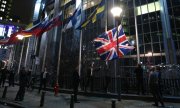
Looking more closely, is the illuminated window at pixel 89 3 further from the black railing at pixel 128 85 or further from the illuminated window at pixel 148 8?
the black railing at pixel 128 85

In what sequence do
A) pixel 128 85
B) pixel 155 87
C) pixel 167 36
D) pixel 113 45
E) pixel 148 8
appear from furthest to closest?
pixel 148 8 → pixel 167 36 → pixel 128 85 → pixel 113 45 → pixel 155 87

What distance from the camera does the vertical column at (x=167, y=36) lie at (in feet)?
58.9

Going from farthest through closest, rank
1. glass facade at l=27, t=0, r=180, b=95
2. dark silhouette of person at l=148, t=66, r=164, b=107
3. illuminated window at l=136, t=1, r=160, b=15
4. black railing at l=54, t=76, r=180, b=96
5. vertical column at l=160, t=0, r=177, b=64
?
1. illuminated window at l=136, t=1, r=160, b=15
2. glass facade at l=27, t=0, r=180, b=95
3. vertical column at l=160, t=0, r=177, b=64
4. black railing at l=54, t=76, r=180, b=96
5. dark silhouette of person at l=148, t=66, r=164, b=107

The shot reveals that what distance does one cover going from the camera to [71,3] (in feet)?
102

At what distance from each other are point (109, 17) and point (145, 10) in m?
4.80

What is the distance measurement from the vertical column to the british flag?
8049 mm

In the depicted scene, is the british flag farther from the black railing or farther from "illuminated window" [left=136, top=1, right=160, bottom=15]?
"illuminated window" [left=136, top=1, right=160, bottom=15]

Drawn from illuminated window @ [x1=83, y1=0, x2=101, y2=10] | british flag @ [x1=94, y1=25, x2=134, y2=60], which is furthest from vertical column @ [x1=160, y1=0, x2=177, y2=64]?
illuminated window @ [x1=83, y1=0, x2=101, y2=10]

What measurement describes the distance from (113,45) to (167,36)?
32.2 feet

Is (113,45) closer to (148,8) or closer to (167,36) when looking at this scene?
(167,36)

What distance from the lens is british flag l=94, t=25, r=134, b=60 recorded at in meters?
11.7

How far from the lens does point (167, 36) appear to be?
19.0m

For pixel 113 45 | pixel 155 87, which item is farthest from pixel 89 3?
pixel 155 87

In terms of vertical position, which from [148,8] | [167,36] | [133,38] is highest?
[148,8]
